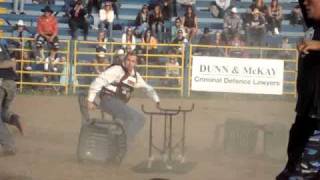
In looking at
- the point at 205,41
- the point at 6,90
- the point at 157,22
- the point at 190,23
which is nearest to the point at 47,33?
the point at 157,22

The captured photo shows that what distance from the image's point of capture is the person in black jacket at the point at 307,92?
158 inches

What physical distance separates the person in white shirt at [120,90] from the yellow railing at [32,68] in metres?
10.2

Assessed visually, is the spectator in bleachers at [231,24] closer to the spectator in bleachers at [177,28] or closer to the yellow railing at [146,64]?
the spectator in bleachers at [177,28]

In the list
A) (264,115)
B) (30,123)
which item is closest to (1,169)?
(30,123)

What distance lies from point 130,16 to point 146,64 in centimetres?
342

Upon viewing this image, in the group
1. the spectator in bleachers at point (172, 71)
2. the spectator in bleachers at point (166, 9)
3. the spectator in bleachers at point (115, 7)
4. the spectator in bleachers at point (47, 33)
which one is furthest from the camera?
the spectator in bleachers at point (115, 7)

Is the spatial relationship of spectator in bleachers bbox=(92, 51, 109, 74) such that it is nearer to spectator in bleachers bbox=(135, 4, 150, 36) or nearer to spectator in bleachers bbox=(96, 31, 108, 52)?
spectator in bleachers bbox=(96, 31, 108, 52)

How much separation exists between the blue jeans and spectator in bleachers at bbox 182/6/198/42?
461 inches

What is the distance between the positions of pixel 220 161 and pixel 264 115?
6608 mm

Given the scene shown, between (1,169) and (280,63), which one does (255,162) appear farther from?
(280,63)

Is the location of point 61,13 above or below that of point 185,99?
above

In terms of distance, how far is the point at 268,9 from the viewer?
22.1m

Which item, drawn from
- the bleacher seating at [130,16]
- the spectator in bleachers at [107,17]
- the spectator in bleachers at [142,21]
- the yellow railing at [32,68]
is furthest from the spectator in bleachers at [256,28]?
the yellow railing at [32,68]

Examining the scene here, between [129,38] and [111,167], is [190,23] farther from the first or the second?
[111,167]
